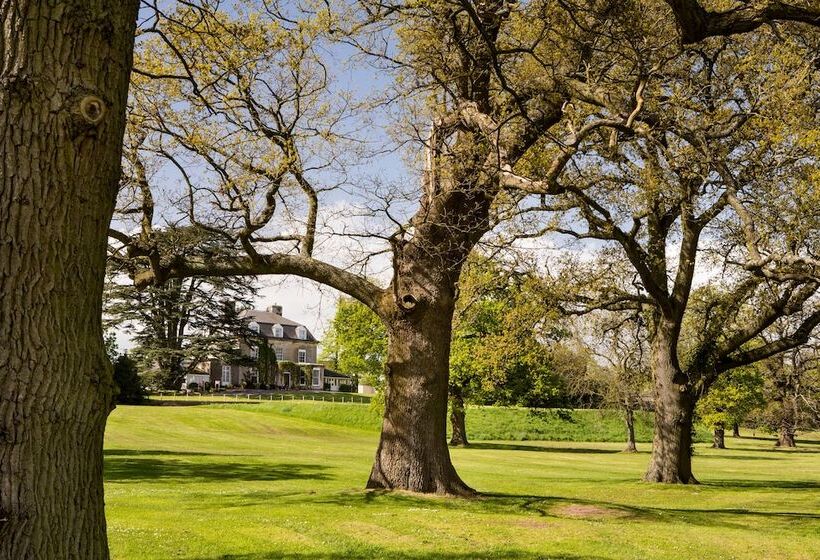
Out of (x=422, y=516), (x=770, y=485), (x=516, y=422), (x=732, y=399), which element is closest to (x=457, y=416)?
(x=516, y=422)

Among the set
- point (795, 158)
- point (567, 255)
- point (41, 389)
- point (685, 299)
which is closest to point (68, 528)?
point (41, 389)

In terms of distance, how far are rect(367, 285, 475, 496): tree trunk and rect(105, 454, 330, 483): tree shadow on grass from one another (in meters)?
7.27

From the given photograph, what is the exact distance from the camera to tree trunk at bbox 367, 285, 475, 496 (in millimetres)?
14055

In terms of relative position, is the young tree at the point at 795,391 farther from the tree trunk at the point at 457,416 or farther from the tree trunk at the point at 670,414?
the tree trunk at the point at 457,416

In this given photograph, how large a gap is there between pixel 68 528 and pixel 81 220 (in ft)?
5.81

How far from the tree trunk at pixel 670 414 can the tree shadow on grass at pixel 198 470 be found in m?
9.41

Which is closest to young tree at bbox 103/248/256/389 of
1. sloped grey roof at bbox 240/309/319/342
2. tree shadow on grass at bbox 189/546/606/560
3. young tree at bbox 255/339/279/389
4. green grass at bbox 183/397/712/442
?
green grass at bbox 183/397/712/442

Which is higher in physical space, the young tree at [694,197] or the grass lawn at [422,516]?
the young tree at [694,197]

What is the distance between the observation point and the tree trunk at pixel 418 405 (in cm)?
1405

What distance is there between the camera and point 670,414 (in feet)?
70.9

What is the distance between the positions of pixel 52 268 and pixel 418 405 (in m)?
10.1

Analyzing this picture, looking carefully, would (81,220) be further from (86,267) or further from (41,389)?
(41,389)

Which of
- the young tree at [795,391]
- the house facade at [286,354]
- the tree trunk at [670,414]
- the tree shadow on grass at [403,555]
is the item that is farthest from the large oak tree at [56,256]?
the house facade at [286,354]

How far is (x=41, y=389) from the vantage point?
4363 mm
